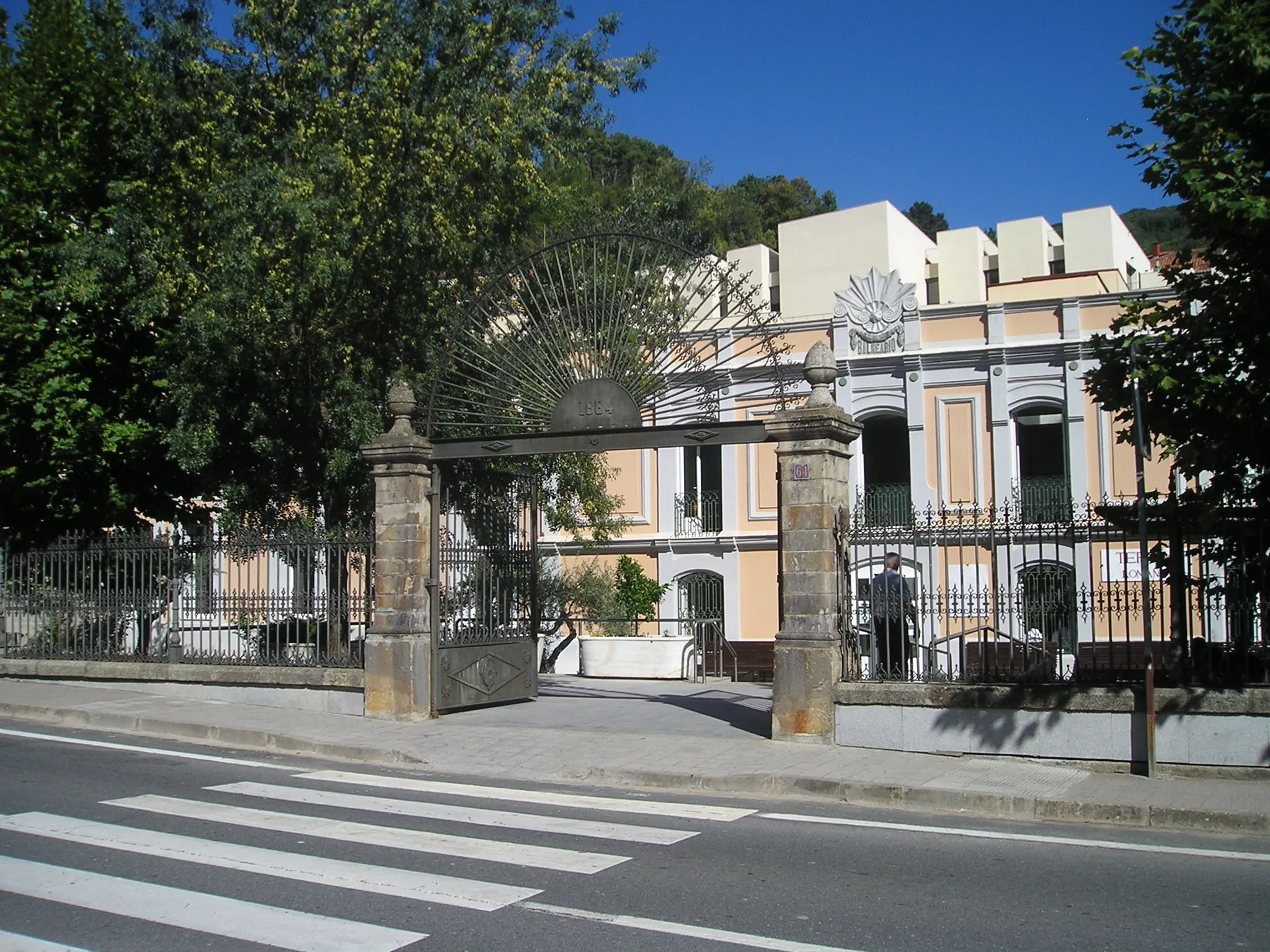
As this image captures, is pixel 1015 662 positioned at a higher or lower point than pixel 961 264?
lower

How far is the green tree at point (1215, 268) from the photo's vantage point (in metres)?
9.22

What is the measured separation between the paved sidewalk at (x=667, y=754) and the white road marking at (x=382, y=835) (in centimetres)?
248

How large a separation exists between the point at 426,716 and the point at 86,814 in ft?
17.0

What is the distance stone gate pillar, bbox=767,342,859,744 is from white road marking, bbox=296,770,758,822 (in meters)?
2.25

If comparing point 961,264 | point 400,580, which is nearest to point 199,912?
point 400,580

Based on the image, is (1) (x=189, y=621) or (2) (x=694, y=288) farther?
(1) (x=189, y=621)

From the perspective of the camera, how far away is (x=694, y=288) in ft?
42.6

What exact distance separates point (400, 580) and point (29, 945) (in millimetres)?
7700

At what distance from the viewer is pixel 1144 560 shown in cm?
967

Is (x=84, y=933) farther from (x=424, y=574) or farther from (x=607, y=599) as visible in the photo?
(x=607, y=599)

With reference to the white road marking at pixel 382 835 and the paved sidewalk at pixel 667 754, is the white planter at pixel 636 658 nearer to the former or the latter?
the paved sidewalk at pixel 667 754

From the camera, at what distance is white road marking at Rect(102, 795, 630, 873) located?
7.14 metres

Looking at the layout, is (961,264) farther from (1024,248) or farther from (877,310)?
(877,310)

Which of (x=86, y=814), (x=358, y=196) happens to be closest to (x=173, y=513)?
(x=358, y=196)
